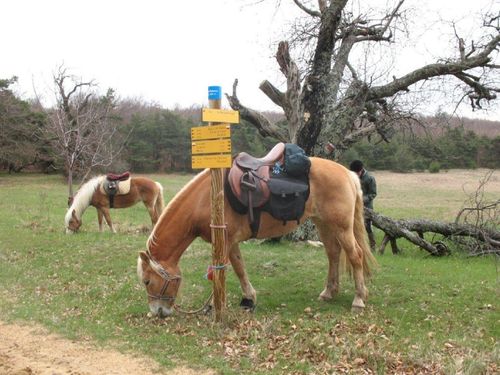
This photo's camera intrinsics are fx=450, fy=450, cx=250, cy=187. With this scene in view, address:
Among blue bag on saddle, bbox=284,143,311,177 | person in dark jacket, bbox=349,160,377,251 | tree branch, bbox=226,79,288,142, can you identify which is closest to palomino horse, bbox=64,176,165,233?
tree branch, bbox=226,79,288,142

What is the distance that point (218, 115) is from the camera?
5035 millimetres

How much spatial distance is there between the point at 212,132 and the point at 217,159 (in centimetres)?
32

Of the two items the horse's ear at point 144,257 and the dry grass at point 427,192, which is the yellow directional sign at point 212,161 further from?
the dry grass at point 427,192

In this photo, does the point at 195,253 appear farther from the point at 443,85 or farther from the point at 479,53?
the point at 479,53

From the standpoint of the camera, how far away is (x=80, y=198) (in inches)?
496

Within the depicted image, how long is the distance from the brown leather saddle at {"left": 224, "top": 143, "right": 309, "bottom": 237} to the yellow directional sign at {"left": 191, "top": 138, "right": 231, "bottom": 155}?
0.59 m

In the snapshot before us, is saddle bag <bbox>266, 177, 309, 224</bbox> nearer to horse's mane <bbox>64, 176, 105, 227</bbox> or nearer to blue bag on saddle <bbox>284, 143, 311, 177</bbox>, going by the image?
blue bag on saddle <bbox>284, 143, 311, 177</bbox>

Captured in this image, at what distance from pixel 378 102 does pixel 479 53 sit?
2731 mm

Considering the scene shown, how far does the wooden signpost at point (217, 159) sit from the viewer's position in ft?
16.4

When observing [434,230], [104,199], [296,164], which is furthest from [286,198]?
[104,199]

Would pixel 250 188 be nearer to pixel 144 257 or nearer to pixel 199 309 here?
pixel 144 257

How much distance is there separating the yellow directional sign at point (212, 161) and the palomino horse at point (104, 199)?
8254 mm

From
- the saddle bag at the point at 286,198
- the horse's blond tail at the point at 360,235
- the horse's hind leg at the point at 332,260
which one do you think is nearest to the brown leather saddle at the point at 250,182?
the saddle bag at the point at 286,198

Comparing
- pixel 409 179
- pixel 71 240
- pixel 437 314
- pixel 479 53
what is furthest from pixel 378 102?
pixel 409 179
